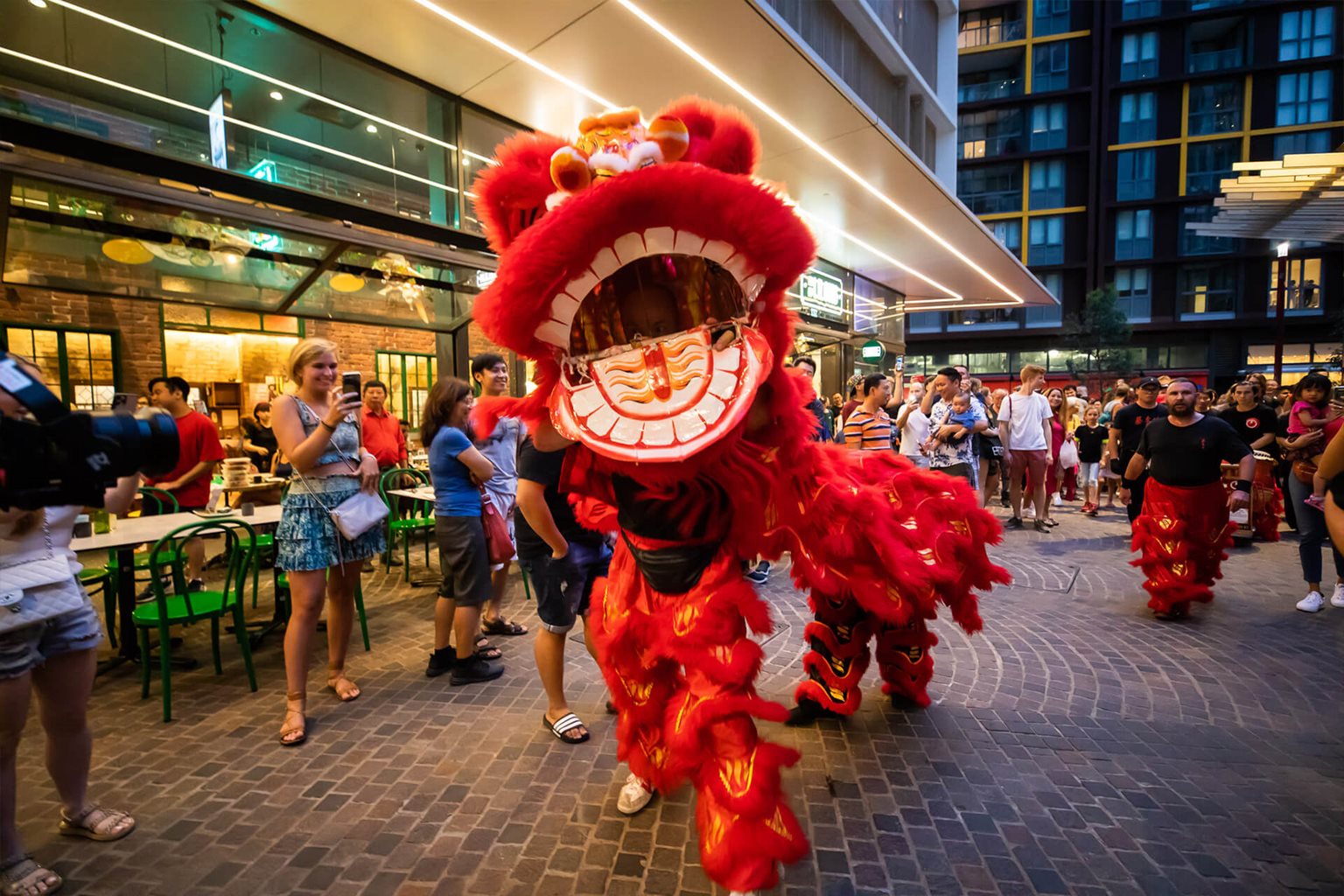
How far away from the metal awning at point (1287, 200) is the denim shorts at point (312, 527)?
813 cm

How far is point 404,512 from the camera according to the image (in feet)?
22.1

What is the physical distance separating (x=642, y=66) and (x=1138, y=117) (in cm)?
3514

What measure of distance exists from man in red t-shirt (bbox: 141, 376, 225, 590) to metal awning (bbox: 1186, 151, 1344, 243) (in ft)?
31.0

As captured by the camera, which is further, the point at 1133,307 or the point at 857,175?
the point at 1133,307

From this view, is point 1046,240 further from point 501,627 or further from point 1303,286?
point 501,627

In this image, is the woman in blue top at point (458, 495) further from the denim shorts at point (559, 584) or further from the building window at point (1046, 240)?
the building window at point (1046, 240)

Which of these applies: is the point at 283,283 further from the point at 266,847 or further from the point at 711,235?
the point at 711,235

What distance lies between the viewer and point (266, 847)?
2.27 meters

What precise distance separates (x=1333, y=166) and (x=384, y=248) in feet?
30.6

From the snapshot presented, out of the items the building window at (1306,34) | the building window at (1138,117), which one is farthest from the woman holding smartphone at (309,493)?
the building window at (1306,34)

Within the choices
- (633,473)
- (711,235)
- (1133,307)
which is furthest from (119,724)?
(1133,307)

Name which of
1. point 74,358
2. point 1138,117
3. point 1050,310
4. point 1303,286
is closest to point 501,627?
point 74,358

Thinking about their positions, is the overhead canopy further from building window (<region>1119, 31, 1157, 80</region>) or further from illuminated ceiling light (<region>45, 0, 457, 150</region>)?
building window (<region>1119, 31, 1157, 80</region>)

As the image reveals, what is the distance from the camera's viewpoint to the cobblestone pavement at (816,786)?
83.2 inches
